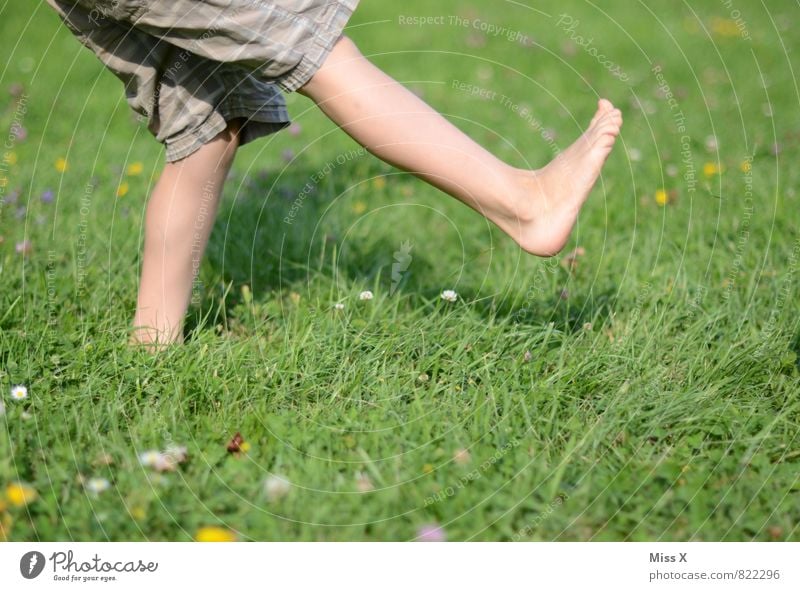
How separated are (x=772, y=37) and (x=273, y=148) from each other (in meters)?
3.13

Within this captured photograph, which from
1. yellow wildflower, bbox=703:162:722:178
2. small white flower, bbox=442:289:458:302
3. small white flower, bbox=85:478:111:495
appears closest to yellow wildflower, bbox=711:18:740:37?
yellow wildflower, bbox=703:162:722:178

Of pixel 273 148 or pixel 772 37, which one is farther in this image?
pixel 772 37

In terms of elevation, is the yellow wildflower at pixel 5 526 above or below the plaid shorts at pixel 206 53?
below

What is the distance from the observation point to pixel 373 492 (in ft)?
5.06

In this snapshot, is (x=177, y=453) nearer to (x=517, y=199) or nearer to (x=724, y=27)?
(x=517, y=199)

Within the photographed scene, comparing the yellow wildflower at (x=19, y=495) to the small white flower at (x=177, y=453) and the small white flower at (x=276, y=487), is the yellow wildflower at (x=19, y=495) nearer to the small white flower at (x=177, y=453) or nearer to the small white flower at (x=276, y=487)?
the small white flower at (x=177, y=453)

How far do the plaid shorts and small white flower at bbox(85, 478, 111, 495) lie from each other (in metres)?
0.73

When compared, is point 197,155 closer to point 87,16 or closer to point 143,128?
point 87,16

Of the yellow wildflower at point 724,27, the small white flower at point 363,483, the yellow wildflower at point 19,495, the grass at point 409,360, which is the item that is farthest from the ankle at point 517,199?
the yellow wildflower at point 724,27

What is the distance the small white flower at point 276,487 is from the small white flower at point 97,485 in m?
0.28

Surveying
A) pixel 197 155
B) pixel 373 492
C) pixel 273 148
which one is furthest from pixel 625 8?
pixel 373 492

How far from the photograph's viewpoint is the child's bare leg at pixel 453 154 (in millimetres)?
1609

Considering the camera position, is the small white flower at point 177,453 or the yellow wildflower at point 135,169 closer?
the small white flower at point 177,453

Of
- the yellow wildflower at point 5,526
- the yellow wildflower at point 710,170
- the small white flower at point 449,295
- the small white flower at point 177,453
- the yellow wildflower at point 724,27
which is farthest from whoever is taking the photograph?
the yellow wildflower at point 724,27
